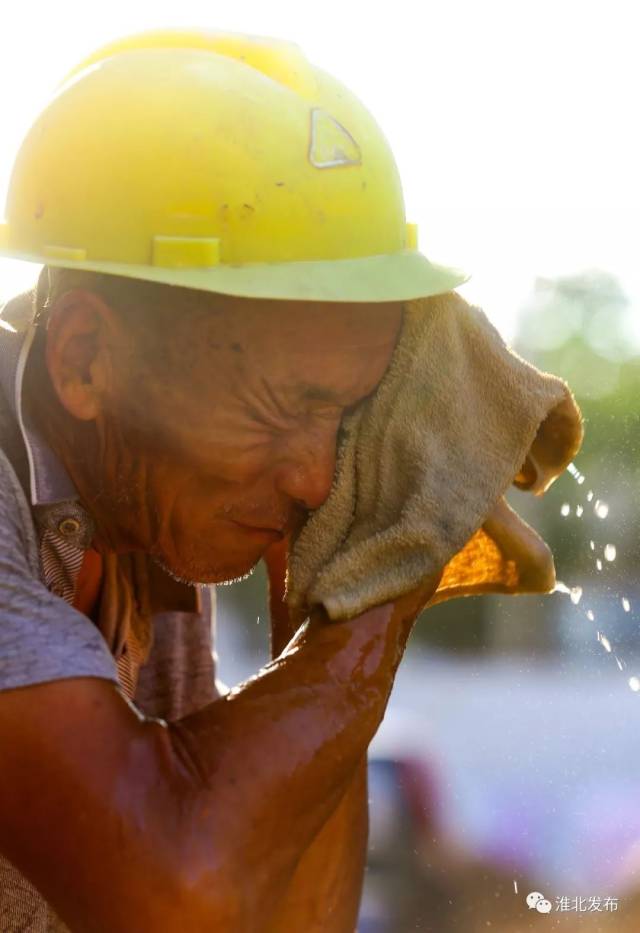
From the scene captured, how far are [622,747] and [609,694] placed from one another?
0.76m

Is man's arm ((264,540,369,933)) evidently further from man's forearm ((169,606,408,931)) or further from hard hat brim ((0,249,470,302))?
hard hat brim ((0,249,470,302))

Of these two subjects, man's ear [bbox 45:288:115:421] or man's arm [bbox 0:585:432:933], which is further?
man's ear [bbox 45:288:115:421]

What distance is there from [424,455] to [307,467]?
0.65 feet

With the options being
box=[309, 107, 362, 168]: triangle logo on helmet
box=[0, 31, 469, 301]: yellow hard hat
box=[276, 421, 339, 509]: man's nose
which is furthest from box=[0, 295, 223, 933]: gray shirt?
box=[309, 107, 362, 168]: triangle logo on helmet

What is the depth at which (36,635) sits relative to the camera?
5.83 feet

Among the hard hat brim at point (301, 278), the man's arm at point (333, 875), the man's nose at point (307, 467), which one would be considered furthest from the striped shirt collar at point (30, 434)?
the man's arm at point (333, 875)

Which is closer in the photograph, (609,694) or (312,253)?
(312,253)

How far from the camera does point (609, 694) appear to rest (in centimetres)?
613

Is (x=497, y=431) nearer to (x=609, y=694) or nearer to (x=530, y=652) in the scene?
(x=609, y=694)

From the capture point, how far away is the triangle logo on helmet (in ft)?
6.84

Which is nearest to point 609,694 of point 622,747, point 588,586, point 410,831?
point 622,747

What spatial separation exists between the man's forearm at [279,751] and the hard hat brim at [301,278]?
0.53 meters

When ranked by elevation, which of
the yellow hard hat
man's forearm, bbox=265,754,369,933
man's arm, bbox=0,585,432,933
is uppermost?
the yellow hard hat

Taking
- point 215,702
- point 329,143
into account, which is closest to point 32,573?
point 215,702
